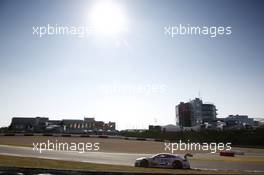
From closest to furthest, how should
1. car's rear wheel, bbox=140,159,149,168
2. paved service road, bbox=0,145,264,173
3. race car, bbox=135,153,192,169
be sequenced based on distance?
1. race car, bbox=135,153,192,169
2. car's rear wheel, bbox=140,159,149,168
3. paved service road, bbox=0,145,264,173

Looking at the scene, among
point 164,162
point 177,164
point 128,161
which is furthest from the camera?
point 128,161

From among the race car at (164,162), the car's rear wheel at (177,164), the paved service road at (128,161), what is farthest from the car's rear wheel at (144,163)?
the paved service road at (128,161)

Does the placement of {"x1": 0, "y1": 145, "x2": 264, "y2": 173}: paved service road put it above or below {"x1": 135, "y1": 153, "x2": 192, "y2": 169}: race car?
below

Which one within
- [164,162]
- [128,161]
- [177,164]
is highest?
[164,162]

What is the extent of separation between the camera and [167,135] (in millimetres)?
83938

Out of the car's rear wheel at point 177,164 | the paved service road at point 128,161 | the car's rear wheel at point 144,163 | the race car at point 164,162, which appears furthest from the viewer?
the paved service road at point 128,161

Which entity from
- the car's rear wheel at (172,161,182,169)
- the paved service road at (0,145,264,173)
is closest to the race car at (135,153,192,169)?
the car's rear wheel at (172,161,182,169)

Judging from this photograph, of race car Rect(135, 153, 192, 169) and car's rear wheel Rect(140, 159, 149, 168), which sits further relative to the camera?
car's rear wheel Rect(140, 159, 149, 168)

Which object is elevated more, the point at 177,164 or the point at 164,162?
the point at 164,162

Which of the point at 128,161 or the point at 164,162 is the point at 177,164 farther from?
the point at 128,161

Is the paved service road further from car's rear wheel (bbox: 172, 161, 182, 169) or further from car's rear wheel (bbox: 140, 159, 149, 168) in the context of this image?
car's rear wheel (bbox: 140, 159, 149, 168)

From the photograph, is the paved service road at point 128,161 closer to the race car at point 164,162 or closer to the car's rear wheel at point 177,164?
the race car at point 164,162

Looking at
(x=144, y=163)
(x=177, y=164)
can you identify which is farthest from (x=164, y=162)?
(x=144, y=163)

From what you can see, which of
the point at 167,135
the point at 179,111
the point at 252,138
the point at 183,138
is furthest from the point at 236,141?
the point at 179,111
